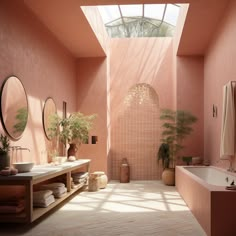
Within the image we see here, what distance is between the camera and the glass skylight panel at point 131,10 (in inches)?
306

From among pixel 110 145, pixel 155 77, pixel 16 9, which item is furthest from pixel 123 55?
pixel 16 9

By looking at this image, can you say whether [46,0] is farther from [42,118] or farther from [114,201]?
[114,201]

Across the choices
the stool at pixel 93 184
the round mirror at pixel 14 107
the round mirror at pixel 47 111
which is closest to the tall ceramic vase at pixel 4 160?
the round mirror at pixel 14 107

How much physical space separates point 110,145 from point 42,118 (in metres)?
3.17

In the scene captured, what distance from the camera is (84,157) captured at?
7.77 m

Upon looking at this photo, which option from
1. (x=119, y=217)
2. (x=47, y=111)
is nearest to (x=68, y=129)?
(x=47, y=111)

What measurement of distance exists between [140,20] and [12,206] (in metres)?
6.15

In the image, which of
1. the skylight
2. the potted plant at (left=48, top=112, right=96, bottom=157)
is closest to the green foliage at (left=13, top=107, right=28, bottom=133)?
the potted plant at (left=48, top=112, right=96, bottom=157)

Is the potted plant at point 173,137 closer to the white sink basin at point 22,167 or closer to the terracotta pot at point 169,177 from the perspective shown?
the terracotta pot at point 169,177

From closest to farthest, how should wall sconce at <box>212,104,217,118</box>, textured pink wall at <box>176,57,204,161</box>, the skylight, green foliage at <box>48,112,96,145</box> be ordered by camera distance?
green foliage at <box>48,112,96,145</box> < wall sconce at <box>212,104,217,118</box> < textured pink wall at <box>176,57,204,161</box> < the skylight

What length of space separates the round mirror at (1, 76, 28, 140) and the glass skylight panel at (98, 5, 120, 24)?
368 cm

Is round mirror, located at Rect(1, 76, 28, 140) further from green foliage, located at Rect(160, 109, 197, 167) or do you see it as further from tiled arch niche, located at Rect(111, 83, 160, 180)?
tiled arch niche, located at Rect(111, 83, 160, 180)

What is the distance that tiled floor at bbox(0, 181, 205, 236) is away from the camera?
11.9 ft

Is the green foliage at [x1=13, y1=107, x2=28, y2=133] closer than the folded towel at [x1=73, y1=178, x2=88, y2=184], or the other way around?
the green foliage at [x1=13, y1=107, x2=28, y2=133]
